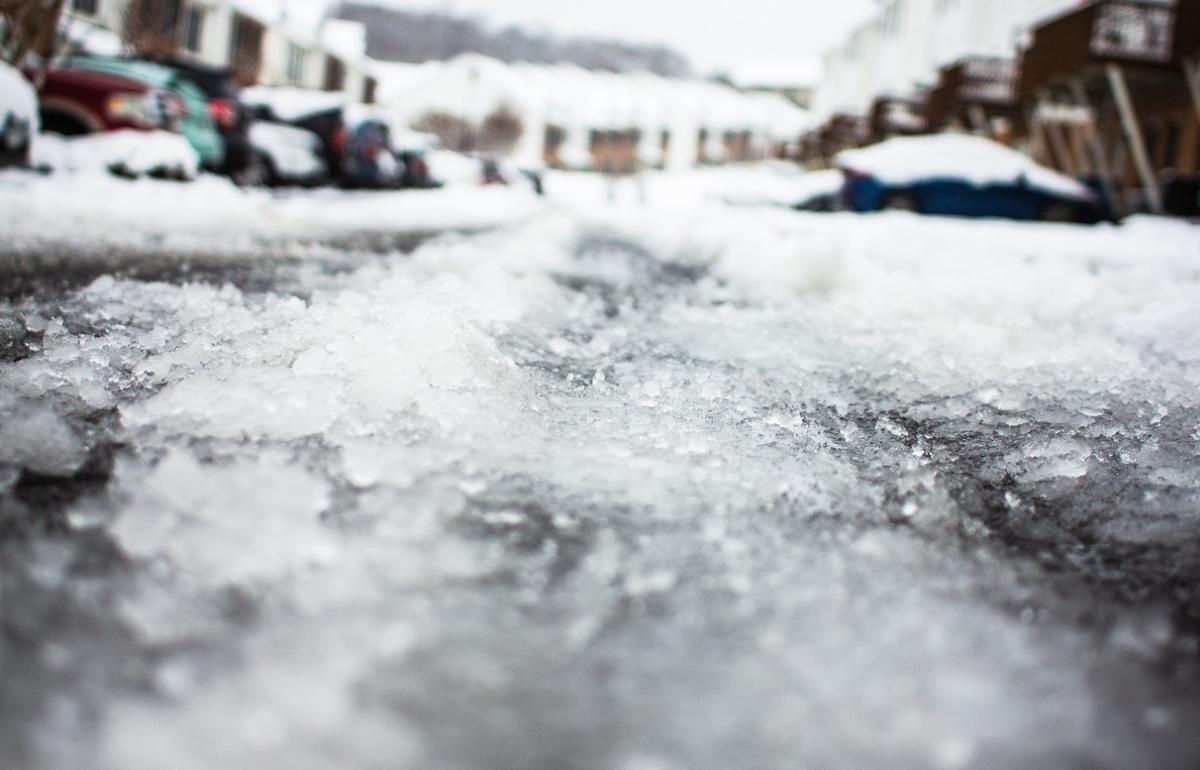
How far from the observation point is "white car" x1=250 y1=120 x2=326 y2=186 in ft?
31.3

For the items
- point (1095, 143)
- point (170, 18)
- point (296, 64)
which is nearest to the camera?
point (1095, 143)

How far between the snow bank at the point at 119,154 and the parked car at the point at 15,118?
450 millimetres

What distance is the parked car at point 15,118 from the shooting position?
18.3 feet

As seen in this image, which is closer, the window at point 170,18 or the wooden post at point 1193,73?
the wooden post at point 1193,73

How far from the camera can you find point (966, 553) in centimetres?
134

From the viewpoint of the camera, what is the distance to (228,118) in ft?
27.2

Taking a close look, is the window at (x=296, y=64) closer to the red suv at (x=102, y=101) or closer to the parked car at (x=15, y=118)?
the red suv at (x=102, y=101)

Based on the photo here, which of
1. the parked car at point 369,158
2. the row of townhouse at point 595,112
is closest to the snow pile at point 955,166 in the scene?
the parked car at point 369,158

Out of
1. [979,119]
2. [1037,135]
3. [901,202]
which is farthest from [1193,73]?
[979,119]

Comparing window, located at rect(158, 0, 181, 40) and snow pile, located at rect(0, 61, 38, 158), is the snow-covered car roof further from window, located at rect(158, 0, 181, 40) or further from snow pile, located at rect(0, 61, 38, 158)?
window, located at rect(158, 0, 181, 40)

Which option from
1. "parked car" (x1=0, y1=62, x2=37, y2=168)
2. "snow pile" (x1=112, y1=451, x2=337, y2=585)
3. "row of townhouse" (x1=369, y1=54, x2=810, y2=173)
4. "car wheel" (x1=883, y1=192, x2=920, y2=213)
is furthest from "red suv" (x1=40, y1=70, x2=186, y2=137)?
"row of townhouse" (x1=369, y1=54, x2=810, y2=173)

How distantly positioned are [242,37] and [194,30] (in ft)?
11.1

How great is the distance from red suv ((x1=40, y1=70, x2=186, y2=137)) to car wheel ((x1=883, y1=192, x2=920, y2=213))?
769 cm

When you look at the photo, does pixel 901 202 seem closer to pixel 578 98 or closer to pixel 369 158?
pixel 369 158
